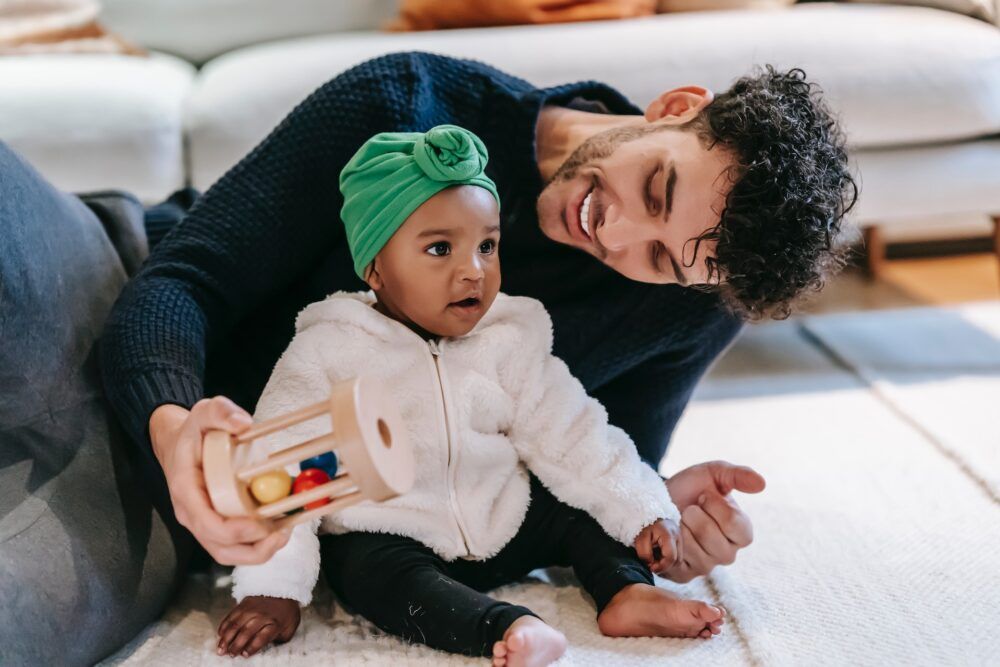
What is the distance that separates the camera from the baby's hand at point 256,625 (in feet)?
3.14

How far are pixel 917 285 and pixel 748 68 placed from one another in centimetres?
104

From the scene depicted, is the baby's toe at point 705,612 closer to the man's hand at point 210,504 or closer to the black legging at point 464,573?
the black legging at point 464,573

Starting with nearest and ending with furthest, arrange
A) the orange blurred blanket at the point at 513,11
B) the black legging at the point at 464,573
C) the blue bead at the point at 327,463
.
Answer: the blue bead at the point at 327,463 → the black legging at the point at 464,573 → the orange blurred blanket at the point at 513,11

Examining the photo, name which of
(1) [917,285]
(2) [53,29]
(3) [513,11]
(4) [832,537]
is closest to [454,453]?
(4) [832,537]

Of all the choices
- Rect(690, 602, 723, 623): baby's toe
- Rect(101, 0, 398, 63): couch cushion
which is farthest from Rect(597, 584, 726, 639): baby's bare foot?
Rect(101, 0, 398, 63): couch cushion

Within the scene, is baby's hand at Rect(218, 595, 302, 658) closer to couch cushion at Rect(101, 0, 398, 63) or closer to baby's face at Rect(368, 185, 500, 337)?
baby's face at Rect(368, 185, 500, 337)

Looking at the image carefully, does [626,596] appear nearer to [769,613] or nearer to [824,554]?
[769,613]

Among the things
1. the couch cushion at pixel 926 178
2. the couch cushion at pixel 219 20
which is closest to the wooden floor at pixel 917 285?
the couch cushion at pixel 926 178

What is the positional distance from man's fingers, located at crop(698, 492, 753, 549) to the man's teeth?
0.32m

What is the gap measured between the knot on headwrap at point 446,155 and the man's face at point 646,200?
0.63 ft

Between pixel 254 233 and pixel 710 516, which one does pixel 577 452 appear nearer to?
pixel 710 516

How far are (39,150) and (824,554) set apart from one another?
4.54 ft

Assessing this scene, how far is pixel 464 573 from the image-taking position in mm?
1060

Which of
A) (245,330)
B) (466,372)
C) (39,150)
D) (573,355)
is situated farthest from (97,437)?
(39,150)
